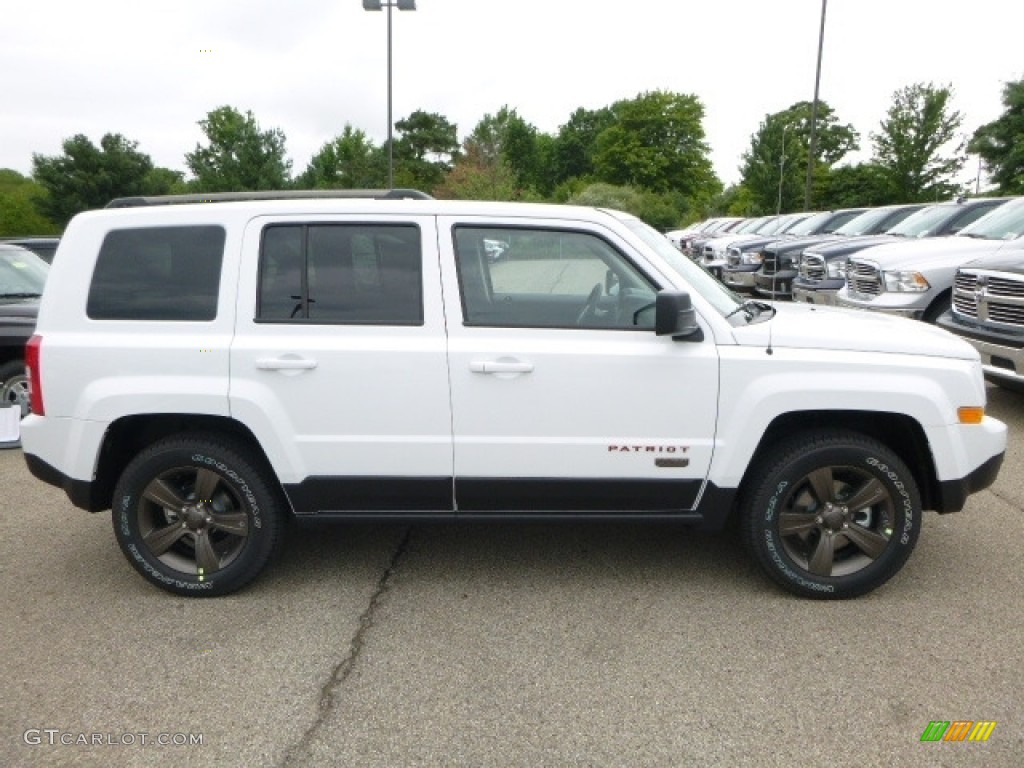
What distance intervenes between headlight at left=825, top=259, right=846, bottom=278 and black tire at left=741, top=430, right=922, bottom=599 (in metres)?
8.22

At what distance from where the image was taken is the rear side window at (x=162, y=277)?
3752 millimetres

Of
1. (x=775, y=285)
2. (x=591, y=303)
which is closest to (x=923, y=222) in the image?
(x=775, y=285)

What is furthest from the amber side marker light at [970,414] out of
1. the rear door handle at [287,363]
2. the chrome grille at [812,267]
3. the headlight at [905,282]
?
the chrome grille at [812,267]

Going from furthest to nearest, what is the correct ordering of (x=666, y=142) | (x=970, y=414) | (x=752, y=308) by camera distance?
(x=666, y=142) < (x=752, y=308) < (x=970, y=414)

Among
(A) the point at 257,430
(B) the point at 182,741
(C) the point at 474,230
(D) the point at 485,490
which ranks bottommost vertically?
(B) the point at 182,741

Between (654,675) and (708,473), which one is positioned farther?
(708,473)

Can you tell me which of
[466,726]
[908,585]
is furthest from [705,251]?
[466,726]

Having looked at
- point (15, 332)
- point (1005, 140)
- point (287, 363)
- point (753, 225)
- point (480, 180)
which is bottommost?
point (15, 332)

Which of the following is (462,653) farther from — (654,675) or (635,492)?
(635,492)

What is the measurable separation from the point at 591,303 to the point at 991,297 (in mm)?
4825

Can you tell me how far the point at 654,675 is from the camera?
3232mm

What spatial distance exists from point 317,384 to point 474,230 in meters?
0.99

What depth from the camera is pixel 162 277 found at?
3.77 metres

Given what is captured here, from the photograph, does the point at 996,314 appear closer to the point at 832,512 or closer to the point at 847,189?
the point at 832,512
